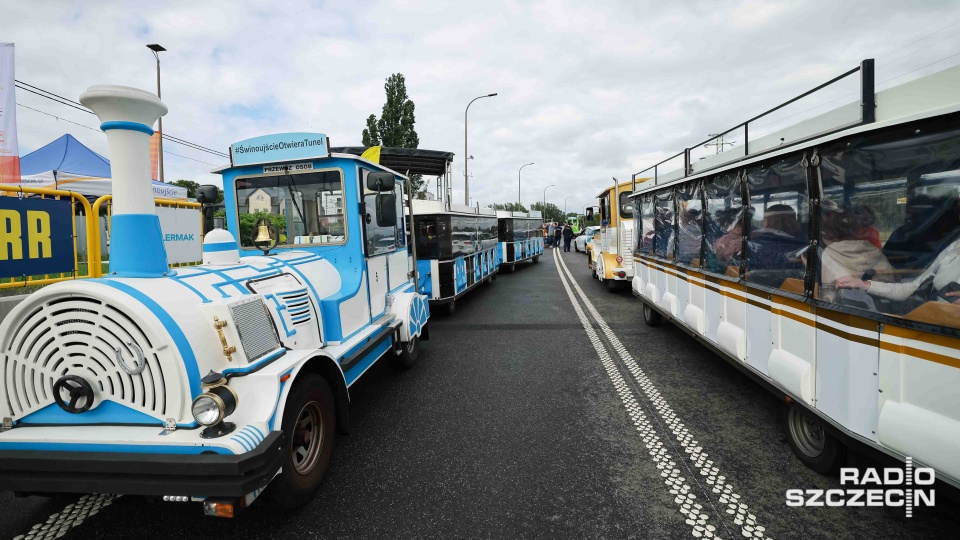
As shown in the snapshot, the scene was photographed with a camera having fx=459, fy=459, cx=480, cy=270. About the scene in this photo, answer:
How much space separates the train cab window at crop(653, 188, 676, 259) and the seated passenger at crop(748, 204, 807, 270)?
2.34 m

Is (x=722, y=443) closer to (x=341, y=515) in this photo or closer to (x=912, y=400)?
(x=912, y=400)

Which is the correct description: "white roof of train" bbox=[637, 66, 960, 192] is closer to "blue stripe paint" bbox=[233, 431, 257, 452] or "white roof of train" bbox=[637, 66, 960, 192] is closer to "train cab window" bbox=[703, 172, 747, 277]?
"train cab window" bbox=[703, 172, 747, 277]

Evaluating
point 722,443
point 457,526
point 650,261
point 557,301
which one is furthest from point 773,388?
point 557,301

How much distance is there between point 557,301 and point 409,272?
212 inches

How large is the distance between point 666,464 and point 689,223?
3.27m

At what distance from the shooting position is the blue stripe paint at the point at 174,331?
7.72 feet

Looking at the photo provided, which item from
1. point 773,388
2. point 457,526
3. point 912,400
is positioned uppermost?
point 912,400

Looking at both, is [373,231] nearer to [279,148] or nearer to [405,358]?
[279,148]

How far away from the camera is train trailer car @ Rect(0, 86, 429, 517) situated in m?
2.24

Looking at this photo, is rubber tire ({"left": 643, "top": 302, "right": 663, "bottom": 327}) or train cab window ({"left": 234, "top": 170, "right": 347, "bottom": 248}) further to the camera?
rubber tire ({"left": 643, "top": 302, "right": 663, "bottom": 327})

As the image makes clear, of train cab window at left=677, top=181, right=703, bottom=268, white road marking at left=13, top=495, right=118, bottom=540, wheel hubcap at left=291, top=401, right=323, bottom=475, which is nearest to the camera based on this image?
white road marking at left=13, top=495, right=118, bottom=540

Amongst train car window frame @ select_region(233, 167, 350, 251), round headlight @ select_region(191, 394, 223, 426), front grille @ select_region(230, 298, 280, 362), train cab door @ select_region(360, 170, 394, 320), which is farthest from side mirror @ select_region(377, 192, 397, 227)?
round headlight @ select_region(191, 394, 223, 426)

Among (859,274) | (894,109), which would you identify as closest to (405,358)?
(859,274)

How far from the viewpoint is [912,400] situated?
7.62ft
